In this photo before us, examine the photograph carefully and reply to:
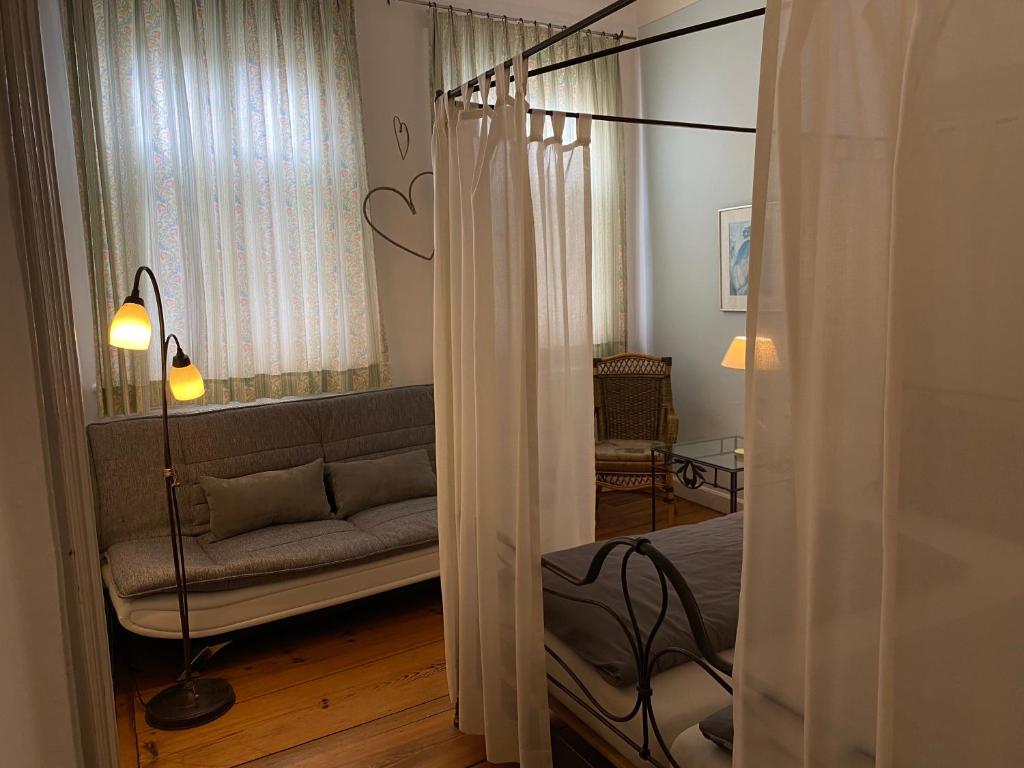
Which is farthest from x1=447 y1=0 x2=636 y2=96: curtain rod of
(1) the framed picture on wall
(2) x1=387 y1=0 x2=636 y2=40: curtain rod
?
(1) the framed picture on wall

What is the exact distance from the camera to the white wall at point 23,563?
0.73m

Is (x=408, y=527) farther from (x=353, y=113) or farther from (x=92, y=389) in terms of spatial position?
(x=353, y=113)

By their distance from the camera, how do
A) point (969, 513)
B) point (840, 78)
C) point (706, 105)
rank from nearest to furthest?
point (969, 513)
point (840, 78)
point (706, 105)

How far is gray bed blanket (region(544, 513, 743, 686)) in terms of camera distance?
6.45ft

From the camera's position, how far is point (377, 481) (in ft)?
12.3

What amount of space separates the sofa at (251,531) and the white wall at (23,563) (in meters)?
2.30

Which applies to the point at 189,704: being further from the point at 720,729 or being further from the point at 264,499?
the point at 720,729

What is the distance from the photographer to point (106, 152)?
3475 millimetres

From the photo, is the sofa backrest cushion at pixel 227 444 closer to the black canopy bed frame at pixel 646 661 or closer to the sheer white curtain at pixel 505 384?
the sheer white curtain at pixel 505 384

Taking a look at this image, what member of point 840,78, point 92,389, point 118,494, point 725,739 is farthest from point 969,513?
point 92,389

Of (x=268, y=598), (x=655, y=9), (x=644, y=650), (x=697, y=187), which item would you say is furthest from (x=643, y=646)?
(x=655, y=9)

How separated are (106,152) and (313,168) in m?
0.98

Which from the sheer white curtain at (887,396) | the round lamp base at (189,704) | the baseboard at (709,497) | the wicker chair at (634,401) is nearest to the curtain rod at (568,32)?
the sheer white curtain at (887,396)

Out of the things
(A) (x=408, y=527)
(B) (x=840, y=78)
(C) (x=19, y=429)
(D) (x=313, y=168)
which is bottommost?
(A) (x=408, y=527)
